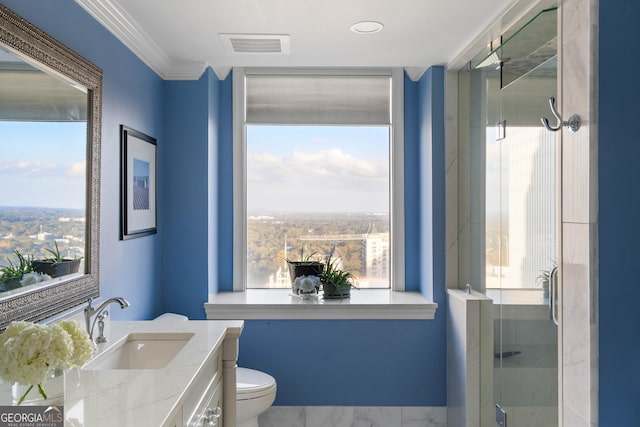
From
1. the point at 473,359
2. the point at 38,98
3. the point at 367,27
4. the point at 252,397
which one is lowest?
the point at 252,397

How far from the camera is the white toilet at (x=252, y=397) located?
2518 millimetres

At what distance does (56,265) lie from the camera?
179 centimetres

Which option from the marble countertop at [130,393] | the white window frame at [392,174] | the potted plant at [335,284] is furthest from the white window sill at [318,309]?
the marble countertop at [130,393]

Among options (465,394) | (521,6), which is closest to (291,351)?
(465,394)

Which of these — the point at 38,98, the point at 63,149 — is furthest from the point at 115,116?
the point at 38,98

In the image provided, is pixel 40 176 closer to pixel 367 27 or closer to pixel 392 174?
pixel 367 27

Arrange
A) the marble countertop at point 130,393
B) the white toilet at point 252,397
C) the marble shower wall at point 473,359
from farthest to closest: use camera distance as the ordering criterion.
A: the marble shower wall at point 473,359 → the white toilet at point 252,397 → the marble countertop at point 130,393

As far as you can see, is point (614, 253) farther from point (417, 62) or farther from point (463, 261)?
point (417, 62)

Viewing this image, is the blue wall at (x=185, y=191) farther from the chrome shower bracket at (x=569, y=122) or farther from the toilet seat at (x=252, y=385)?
the chrome shower bracket at (x=569, y=122)

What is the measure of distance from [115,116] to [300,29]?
38.1 inches

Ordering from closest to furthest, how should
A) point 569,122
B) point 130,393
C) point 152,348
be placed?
point 130,393
point 569,122
point 152,348

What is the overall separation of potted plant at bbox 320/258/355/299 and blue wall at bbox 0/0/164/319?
3.32 feet

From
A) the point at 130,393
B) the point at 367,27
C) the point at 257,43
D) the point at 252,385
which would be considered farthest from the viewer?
the point at 257,43

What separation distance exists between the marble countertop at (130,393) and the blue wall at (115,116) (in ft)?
2.35
